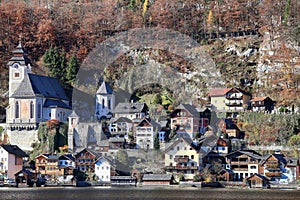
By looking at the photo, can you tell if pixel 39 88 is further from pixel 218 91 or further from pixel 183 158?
pixel 183 158

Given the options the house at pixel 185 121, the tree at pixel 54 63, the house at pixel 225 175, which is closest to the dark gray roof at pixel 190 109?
the house at pixel 185 121

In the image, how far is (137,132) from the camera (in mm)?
68875

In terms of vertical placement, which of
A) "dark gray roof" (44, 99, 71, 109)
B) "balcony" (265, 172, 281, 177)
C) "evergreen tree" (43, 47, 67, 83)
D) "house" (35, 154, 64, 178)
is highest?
"evergreen tree" (43, 47, 67, 83)

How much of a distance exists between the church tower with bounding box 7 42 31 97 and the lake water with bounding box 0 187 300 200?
20.3 m

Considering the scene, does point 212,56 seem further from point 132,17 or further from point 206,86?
point 132,17

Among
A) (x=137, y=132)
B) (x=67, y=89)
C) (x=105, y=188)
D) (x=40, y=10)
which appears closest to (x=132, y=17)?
(x=40, y=10)

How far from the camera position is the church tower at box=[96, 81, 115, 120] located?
76.2 metres

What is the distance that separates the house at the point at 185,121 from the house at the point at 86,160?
27.8ft

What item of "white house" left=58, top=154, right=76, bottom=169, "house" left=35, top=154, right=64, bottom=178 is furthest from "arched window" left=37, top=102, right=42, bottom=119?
"white house" left=58, top=154, right=76, bottom=169

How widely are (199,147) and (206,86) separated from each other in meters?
13.3

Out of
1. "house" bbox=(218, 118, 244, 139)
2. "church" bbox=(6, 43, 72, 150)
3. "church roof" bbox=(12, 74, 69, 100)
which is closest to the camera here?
"house" bbox=(218, 118, 244, 139)

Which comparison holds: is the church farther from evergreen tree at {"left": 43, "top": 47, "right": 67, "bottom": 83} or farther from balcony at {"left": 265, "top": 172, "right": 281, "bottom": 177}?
balcony at {"left": 265, "top": 172, "right": 281, "bottom": 177}

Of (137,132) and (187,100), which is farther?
(187,100)

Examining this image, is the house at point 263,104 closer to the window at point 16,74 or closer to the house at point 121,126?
the house at point 121,126
